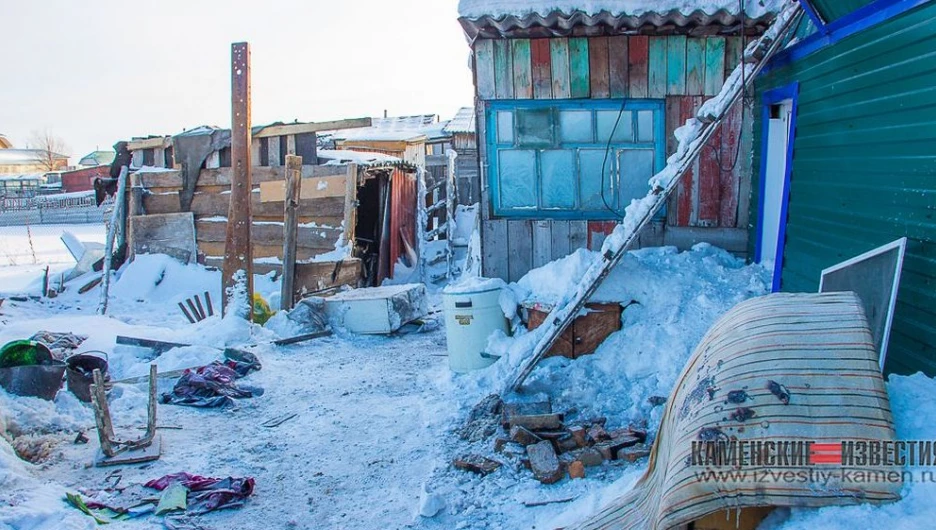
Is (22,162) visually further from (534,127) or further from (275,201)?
(534,127)

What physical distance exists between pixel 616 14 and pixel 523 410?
3917mm

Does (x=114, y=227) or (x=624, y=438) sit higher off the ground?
(x=114, y=227)

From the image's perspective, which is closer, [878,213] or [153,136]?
[878,213]

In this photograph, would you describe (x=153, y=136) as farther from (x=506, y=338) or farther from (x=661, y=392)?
(x=661, y=392)

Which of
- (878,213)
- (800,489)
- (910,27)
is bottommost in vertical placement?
(800,489)

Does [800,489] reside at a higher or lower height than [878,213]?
lower

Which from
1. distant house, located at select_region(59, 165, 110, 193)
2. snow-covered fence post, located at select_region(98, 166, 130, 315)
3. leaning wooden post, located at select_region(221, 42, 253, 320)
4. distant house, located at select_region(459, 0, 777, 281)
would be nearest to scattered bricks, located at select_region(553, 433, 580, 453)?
distant house, located at select_region(459, 0, 777, 281)

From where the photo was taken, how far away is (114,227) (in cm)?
1323

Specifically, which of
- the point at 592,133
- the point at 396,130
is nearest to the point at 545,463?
the point at 592,133

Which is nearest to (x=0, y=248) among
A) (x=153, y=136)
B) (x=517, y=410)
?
(x=153, y=136)

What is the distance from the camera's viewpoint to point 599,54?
6.95 metres

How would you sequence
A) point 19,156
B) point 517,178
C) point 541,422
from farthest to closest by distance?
point 19,156, point 517,178, point 541,422

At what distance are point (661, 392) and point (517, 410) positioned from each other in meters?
1.19

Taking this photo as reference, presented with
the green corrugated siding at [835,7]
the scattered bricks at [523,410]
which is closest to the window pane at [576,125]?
the green corrugated siding at [835,7]
